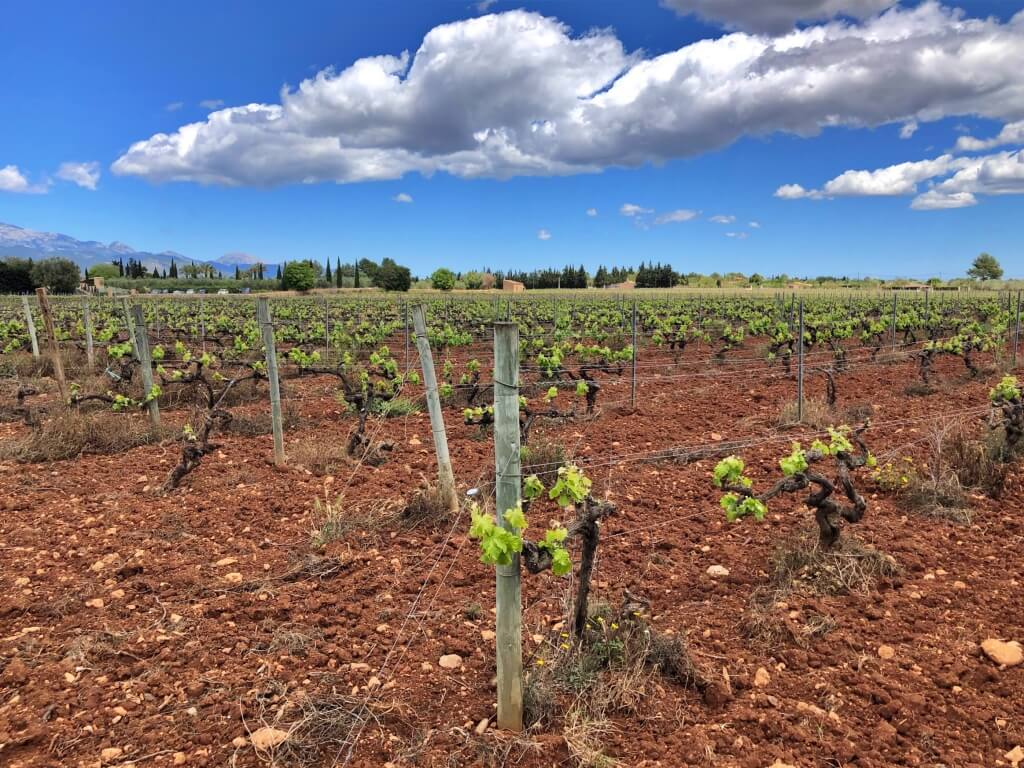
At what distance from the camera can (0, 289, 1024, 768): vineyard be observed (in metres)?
2.67

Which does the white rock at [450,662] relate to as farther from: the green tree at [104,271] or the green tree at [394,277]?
the green tree at [104,271]

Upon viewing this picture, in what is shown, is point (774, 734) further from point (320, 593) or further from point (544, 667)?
point (320, 593)

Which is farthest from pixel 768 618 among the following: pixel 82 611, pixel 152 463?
pixel 152 463

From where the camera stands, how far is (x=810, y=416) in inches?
312

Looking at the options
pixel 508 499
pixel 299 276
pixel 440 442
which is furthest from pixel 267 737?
pixel 299 276

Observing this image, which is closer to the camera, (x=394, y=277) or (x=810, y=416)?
(x=810, y=416)

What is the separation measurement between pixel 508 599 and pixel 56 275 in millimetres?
76929

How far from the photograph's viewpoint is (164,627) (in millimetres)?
3598

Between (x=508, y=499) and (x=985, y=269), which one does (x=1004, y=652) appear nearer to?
(x=508, y=499)

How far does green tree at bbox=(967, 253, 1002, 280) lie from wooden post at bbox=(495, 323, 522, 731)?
9957 centimetres

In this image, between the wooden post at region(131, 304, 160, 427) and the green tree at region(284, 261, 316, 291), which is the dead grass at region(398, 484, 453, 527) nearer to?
the wooden post at region(131, 304, 160, 427)

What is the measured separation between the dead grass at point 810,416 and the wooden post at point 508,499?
6135 millimetres

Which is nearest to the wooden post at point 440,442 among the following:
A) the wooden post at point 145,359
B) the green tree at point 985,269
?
the wooden post at point 145,359

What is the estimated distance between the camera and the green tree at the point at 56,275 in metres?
62.4
